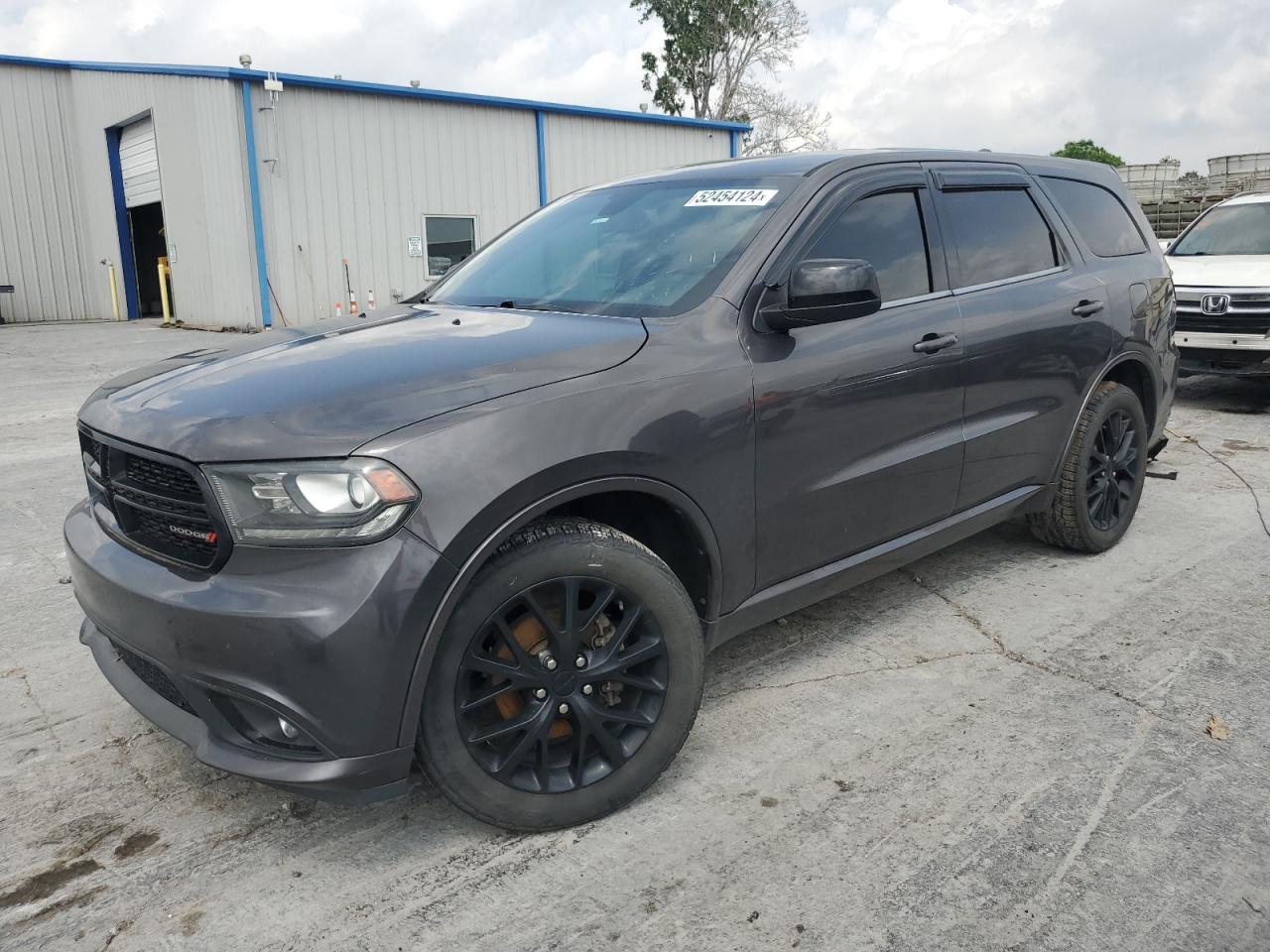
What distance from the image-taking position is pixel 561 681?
2.52m

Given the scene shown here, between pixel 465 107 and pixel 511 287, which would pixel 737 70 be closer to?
pixel 465 107

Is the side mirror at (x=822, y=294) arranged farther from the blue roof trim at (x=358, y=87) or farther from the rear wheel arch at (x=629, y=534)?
the blue roof trim at (x=358, y=87)

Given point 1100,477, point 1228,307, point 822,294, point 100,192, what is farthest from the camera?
point 100,192

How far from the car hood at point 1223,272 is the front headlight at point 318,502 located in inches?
317

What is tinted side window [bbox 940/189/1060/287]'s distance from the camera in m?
3.90

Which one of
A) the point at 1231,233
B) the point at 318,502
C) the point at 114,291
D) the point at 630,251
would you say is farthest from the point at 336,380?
the point at 114,291

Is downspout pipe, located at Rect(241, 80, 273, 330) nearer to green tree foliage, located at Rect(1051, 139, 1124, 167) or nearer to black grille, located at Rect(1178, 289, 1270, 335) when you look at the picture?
black grille, located at Rect(1178, 289, 1270, 335)

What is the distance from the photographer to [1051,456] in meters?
4.32

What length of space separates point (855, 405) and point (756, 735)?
1075 mm

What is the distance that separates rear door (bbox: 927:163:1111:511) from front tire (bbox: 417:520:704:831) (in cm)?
169

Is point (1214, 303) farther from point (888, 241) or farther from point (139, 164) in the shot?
point (139, 164)

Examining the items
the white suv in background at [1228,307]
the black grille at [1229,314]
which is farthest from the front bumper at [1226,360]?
the black grille at [1229,314]

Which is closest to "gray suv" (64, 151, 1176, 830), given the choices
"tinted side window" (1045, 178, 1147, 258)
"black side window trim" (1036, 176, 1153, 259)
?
"black side window trim" (1036, 176, 1153, 259)

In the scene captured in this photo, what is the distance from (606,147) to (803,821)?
21.8 metres
